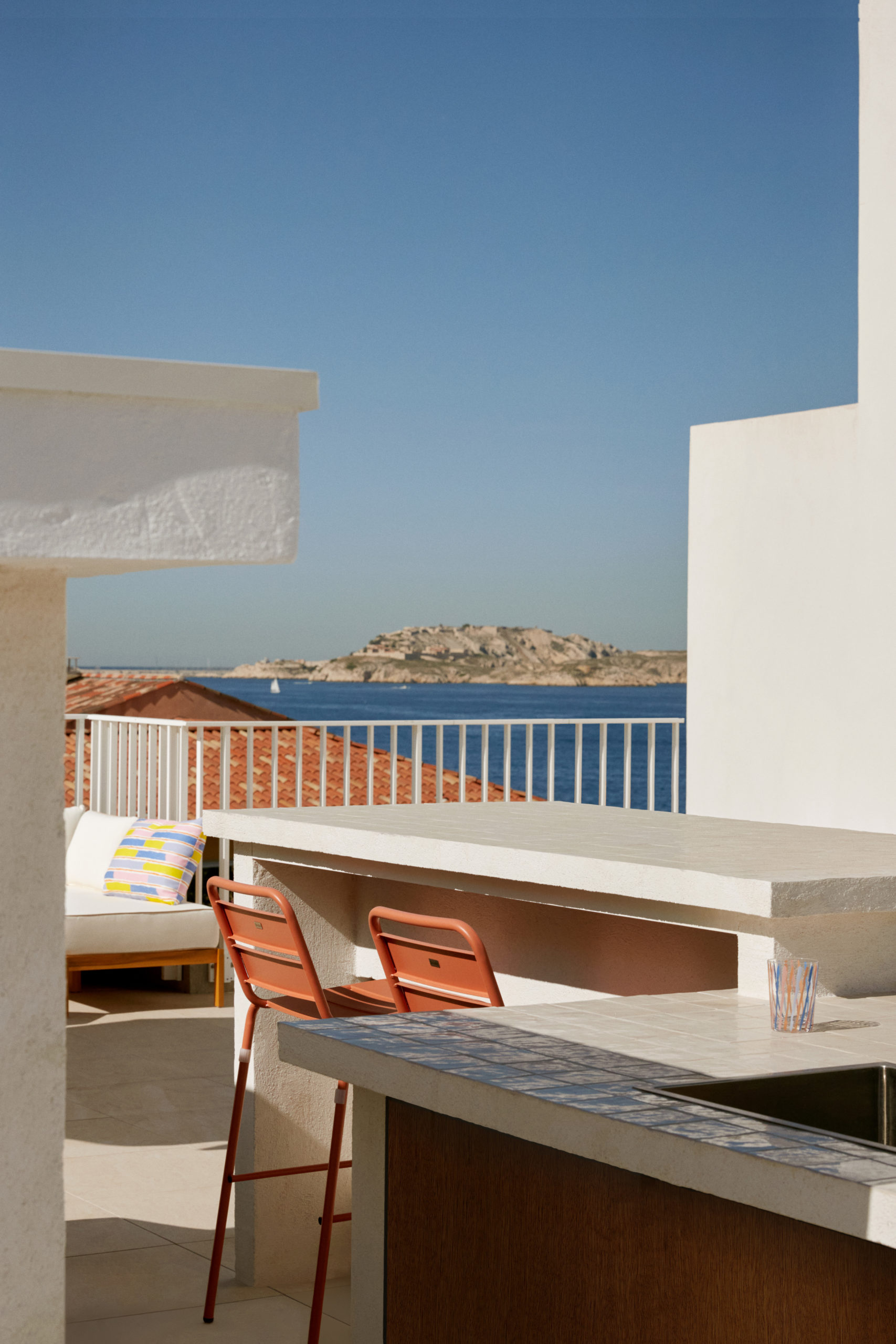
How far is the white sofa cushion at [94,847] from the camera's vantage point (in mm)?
8070

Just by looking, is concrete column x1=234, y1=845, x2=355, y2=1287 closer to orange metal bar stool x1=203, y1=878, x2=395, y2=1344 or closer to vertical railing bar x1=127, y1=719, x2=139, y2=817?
orange metal bar stool x1=203, y1=878, x2=395, y2=1344

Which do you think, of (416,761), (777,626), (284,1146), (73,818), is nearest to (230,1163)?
(284,1146)

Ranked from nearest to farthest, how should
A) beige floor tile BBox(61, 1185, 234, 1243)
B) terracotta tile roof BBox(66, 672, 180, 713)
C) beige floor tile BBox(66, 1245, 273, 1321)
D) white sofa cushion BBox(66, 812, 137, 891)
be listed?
beige floor tile BBox(66, 1245, 273, 1321) < beige floor tile BBox(61, 1185, 234, 1243) < white sofa cushion BBox(66, 812, 137, 891) < terracotta tile roof BBox(66, 672, 180, 713)

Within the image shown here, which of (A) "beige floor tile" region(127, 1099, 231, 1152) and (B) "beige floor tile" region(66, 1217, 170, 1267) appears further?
(A) "beige floor tile" region(127, 1099, 231, 1152)

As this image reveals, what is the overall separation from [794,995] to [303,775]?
6.80 meters

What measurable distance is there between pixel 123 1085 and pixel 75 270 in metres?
46.3

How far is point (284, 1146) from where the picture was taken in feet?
13.6

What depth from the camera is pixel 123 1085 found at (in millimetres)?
6359

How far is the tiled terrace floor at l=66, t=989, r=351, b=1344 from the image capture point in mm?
3877

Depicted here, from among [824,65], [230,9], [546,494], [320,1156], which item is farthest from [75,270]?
[320,1156]

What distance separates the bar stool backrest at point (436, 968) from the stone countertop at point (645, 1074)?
29 cm

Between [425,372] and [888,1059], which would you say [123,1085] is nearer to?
[888,1059]

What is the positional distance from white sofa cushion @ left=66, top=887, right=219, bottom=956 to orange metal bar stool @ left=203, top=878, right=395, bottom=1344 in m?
3.58

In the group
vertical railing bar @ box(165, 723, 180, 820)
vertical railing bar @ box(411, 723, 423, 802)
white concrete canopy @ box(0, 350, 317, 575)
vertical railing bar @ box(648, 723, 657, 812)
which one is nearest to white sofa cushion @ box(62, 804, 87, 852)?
vertical railing bar @ box(165, 723, 180, 820)
